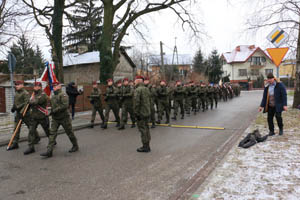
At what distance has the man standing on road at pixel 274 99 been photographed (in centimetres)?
677

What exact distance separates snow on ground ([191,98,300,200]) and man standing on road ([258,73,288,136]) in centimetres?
98

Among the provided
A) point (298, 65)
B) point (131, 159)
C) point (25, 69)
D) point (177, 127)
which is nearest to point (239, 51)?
point (25, 69)

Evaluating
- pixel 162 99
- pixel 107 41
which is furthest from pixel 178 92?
pixel 107 41

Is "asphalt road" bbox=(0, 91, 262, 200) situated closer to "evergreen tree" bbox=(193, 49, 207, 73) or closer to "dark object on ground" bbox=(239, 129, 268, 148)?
"dark object on ground" bbox=(239, 129, 268, 148)

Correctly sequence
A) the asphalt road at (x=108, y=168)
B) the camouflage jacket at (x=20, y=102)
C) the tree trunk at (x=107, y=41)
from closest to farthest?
the asphalt road at (x=108, y=168) → the camouflage jacket at (x=20, y=102) → the tree trunk at (x=107, y=41)

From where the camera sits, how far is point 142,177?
446 centimetres

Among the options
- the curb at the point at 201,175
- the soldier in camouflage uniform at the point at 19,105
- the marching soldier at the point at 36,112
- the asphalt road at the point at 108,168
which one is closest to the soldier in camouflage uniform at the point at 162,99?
the asphalt road at the point at 108,168

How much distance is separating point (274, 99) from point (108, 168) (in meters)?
5.13

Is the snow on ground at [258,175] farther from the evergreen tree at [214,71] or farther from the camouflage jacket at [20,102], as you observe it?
the evergreen tree at [214,71]

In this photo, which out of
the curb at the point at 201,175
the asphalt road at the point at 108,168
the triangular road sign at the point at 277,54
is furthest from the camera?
the triangular road sign at the point at 277,54

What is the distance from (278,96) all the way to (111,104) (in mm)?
6150

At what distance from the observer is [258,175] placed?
4.20m

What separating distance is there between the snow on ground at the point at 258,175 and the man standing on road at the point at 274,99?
980mm

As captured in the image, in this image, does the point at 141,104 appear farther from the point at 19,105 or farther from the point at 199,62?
the point at 199,62
